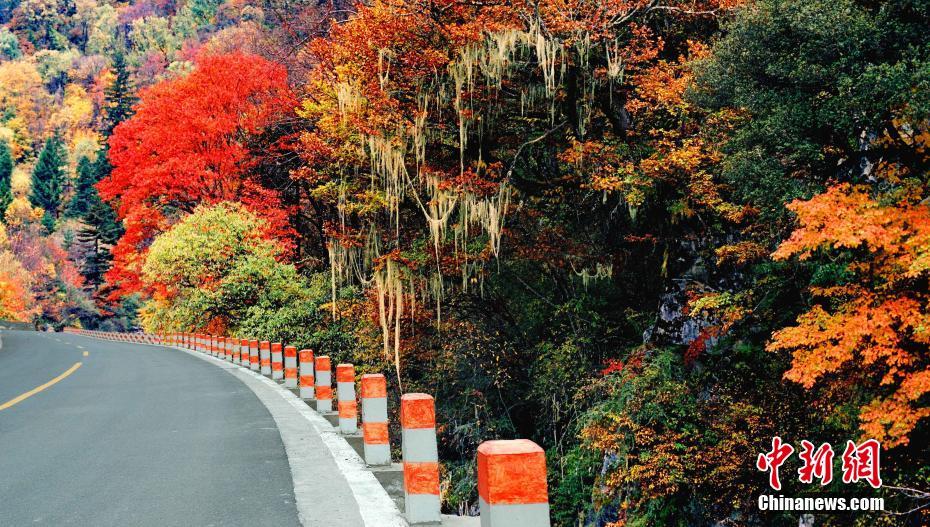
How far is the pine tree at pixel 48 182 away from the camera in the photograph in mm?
125750

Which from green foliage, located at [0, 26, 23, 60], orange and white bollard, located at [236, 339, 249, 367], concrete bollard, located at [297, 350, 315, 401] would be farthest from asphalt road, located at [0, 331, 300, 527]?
green foliage, located at [0, 26, 23, 60]

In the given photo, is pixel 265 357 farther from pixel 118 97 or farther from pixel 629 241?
pixel 118 97

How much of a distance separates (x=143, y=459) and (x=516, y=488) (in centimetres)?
543

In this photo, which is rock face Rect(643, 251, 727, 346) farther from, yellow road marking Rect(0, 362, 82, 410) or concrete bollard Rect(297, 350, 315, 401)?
yellow road marking Rect(0, 362, 82, 410)

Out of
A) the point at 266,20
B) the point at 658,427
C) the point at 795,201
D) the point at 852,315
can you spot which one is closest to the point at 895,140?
the point at 795,201

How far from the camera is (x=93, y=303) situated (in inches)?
3853

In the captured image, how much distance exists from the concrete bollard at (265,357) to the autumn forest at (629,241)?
9.36 ft

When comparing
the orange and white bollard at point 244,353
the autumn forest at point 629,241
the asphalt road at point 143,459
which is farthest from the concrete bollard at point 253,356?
the asphalt road at point 143,459

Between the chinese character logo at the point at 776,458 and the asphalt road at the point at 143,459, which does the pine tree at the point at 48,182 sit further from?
the chinese character logo at the point at 776,458

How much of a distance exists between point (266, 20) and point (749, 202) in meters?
33.6

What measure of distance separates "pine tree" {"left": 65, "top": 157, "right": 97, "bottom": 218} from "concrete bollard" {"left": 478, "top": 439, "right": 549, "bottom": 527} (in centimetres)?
11627

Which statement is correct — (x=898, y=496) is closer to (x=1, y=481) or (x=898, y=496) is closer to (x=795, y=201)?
(x=795, y=201)

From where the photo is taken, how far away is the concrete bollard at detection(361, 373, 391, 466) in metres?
6.88

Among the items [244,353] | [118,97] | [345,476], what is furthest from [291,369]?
[118,97]
